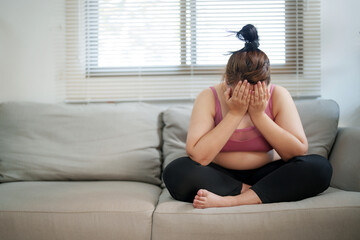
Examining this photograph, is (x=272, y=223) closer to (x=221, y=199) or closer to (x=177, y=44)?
(x=221, y=199)

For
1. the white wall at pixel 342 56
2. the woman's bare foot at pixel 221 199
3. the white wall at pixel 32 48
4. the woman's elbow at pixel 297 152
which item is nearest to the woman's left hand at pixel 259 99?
the woman's elbow at pixel 297 152

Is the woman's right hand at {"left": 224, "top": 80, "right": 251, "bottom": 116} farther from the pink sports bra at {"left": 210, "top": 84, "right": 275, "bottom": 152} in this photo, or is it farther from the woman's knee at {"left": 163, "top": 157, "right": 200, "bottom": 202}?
the woman's knee at {"left": 163, "top": 157, "right": 200, "bottom": 202}

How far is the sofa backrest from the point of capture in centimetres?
177

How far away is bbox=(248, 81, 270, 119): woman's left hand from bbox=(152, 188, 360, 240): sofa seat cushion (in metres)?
0.44

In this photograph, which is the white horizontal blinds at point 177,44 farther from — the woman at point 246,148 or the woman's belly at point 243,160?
the woman's belly at point 243,160

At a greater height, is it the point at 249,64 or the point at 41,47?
the point at 41,47

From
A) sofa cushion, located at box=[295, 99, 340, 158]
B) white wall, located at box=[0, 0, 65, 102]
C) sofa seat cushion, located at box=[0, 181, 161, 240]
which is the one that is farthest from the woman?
white wall, located at box=[0, 0, 65, 102]

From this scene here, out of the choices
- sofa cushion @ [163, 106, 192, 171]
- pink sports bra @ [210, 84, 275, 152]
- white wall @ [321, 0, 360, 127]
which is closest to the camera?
pink sports bra @ [210, 84, 275, 152]

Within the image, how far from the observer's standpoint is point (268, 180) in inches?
52.6

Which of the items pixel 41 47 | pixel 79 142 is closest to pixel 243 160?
pixel 79 142

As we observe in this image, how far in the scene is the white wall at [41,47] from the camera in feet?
7.61

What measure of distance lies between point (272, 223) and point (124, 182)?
863 mm

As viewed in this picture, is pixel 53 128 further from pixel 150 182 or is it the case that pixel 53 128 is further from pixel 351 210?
pixel 351 210

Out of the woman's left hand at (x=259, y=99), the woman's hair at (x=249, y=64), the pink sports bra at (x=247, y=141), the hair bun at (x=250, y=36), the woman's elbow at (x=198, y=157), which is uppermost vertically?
the hair bun at (x=250, y=36)
